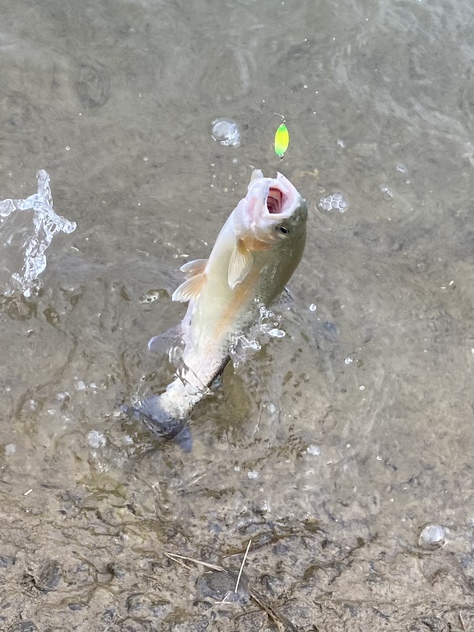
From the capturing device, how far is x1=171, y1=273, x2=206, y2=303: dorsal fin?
2.78 m

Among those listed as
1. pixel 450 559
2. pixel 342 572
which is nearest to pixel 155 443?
pixel 342 572

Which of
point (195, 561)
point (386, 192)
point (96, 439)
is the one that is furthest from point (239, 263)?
point (386, 192)

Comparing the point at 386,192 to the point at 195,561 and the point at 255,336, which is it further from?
the point at 195,561

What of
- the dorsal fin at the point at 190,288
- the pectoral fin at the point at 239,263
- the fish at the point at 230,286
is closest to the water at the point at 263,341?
the fish at the point at 230,286

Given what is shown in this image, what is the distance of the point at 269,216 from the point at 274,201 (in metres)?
0.13

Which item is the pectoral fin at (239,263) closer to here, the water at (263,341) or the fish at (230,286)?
the fish at (230,286)

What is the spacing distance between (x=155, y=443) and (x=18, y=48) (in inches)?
105

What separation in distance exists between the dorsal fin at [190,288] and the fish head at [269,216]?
338 millimetres

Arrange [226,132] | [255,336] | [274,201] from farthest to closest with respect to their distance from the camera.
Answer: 1. [226,132]
2. [255,336]
3. [274,201]

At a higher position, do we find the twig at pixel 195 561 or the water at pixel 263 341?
the water at pixel 263 341

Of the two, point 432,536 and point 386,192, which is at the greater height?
point 386,192

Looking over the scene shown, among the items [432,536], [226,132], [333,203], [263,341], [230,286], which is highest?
[230,286]

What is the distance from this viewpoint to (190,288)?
2.80 meters

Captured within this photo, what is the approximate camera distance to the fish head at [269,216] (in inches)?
96.3
